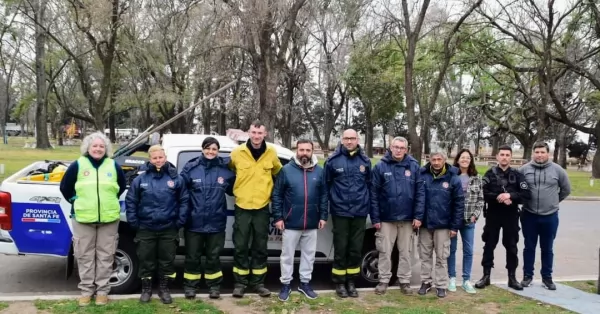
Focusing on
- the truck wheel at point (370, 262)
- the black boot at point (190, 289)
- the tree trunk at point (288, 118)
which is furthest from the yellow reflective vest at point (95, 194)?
the tree trunk at point (288, 118)

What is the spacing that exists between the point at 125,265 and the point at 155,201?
107 cm

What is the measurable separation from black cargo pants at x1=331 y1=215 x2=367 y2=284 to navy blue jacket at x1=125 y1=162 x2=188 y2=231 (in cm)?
169

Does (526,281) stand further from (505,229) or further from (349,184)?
(349,184)

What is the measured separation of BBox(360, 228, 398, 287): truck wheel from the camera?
20.1 feet

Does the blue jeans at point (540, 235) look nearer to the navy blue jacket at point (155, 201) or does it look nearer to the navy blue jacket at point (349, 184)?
the navy blue jacket at point (349, 184)

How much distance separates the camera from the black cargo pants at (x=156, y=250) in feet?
16.6

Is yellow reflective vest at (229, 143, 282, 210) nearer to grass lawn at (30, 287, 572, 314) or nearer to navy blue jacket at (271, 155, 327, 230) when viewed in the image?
navy blue jacket at (271, 155, 327, 230)

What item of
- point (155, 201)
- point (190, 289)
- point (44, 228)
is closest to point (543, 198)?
point (190, 289)

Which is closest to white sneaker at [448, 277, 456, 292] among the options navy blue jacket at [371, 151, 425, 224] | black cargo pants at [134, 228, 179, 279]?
navy blue jacket at [371, 151, 425, 224]

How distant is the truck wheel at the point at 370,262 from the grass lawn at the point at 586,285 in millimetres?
2375

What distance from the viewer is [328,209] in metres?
5.54

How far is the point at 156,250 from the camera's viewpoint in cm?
516

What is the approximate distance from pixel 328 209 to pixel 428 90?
29.0 metres

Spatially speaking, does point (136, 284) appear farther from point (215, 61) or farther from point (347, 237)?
point (215, 61)
